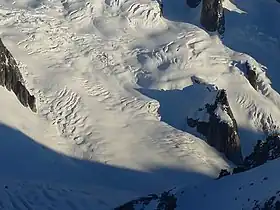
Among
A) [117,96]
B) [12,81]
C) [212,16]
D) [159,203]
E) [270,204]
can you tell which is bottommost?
[117,96]

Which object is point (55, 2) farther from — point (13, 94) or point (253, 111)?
point (253, 111)

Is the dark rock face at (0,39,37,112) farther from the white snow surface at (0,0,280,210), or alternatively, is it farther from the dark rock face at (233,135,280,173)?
the dark rock face at (233,135,280,173)

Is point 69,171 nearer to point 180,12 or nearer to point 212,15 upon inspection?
point 212,15

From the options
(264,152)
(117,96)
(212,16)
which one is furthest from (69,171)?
(212,16)

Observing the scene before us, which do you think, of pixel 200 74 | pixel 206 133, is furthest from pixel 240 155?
pixel 200 74

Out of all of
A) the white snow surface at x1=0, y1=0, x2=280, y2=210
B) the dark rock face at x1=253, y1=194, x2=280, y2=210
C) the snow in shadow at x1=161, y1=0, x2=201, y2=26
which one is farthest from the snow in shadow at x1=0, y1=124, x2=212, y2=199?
the snow in shadow at x1=161, y1=0, x2=201, y2=26

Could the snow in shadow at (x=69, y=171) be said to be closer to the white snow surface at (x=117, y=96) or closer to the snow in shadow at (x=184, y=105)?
the white snow surface at (x=117, y=96)
